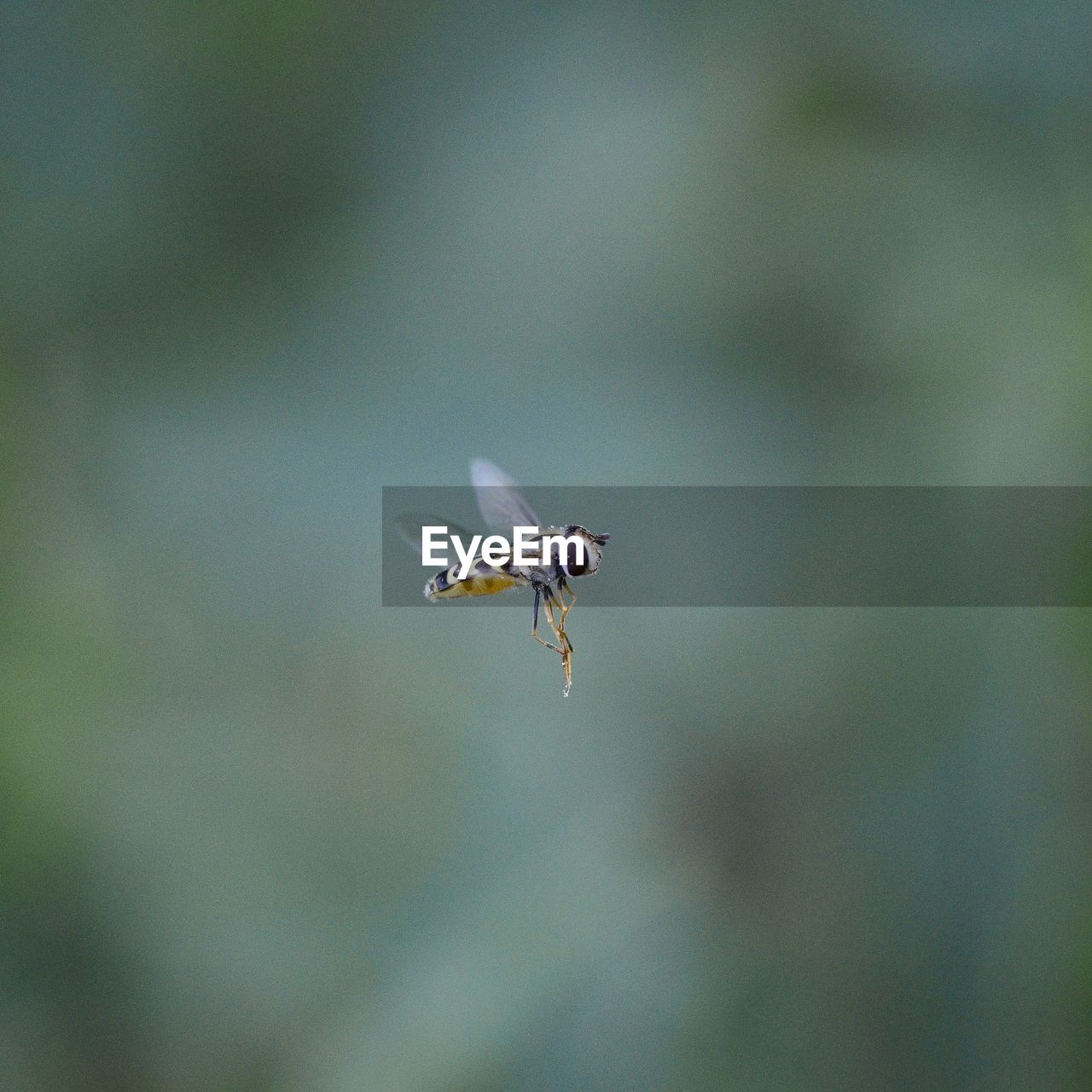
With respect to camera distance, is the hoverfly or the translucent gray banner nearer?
the hoverfly

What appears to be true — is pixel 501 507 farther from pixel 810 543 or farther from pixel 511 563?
pixel 810 543

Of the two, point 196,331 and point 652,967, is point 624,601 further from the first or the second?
point 196,331

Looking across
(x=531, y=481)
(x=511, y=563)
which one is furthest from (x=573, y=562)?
(x=531, y=481)

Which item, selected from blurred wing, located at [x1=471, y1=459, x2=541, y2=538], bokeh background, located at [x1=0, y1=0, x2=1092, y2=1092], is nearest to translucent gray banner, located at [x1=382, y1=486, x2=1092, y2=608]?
bokeh background, located at [x1=0, y1=0, x2=1092, y2=1092]

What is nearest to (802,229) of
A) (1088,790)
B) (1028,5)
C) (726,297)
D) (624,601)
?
(726,297)

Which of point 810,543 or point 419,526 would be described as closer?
point 419,526

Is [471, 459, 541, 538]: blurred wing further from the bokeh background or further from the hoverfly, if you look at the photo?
the bokeh background

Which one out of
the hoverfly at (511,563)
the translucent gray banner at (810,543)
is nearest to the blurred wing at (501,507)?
the hoverfly at (511,563)
